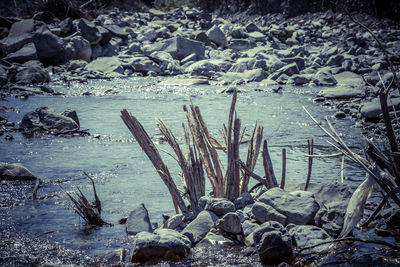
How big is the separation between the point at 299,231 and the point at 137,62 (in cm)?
1238

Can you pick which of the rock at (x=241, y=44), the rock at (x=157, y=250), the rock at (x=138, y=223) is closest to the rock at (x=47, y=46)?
the rock at (x=241, y=44)

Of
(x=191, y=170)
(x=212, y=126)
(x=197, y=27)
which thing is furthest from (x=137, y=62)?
(x=191, y=170)

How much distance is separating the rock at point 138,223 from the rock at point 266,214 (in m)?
0.78

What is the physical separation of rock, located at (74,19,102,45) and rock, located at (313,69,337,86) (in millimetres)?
8915

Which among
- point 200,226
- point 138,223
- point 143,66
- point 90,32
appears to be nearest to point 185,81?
point 143,66

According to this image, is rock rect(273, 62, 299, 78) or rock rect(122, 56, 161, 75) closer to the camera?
rock rect(273, 62, 299, 78)

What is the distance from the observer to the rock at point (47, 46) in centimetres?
1437

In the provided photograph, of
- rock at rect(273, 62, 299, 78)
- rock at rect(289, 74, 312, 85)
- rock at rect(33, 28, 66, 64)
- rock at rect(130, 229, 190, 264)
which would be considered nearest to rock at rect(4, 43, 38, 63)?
rock at rect(33, 28, 66, 64)

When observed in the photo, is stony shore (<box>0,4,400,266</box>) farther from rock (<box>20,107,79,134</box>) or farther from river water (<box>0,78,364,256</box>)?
river water (<box>0,78,364,256</box>)

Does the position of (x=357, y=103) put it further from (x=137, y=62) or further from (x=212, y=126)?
(x=137, y=62)

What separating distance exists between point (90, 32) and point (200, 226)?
48.0 ft

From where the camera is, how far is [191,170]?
3150 millimetres

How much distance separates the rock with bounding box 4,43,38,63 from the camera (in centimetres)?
1319

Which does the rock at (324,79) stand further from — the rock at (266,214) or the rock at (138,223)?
the rock at (138,223)
